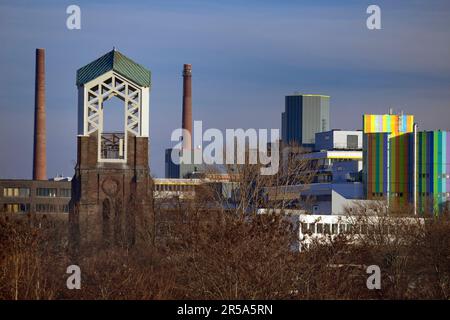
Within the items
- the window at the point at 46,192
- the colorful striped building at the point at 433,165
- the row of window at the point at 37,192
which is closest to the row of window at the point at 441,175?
the colorful striped building at the point at 433,165

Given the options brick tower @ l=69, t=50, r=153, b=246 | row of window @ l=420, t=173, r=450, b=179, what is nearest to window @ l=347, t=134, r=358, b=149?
row of window @ l=420, t=173, r=450, b=179

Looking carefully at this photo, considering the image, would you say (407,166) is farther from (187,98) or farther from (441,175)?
(187,98)

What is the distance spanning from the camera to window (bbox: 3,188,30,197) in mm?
135875

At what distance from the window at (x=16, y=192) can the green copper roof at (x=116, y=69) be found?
62640 millimetres

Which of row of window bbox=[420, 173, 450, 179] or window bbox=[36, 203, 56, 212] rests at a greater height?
row of window bbox=[420, 173, 450, 179]

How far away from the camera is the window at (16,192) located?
136m

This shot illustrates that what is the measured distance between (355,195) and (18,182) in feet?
100

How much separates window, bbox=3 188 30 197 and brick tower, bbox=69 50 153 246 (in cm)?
6208

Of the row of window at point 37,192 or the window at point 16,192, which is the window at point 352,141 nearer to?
the row of window at point 37,192

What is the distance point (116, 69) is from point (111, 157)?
4.70m

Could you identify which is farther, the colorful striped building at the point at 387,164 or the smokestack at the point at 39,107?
the colorful striped building at the point at 387,164

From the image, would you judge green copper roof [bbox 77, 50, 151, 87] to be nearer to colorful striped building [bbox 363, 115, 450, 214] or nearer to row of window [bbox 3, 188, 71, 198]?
colorful striped building [bbox 363, 115, 450, 214]

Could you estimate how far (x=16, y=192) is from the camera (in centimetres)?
13662

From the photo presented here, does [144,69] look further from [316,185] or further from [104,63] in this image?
[316,185]
